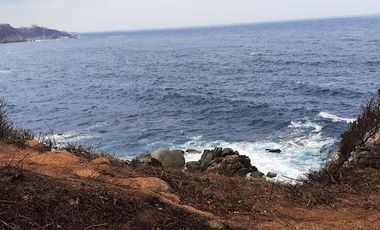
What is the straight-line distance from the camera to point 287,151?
25.1 metres

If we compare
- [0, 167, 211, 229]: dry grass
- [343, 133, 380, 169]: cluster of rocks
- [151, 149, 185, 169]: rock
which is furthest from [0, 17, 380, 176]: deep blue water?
[0, 167, 211, 229]: dry grass

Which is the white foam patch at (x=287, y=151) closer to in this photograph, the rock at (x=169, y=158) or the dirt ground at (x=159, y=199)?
the rock at (x=169, y=158)

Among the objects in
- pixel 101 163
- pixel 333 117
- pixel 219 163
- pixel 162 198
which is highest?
pixel 162 198

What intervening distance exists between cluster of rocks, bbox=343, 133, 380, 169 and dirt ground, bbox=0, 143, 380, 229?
387 millimetres

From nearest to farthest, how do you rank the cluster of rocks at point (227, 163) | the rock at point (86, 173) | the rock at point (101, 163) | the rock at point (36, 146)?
the rock at point (86, 173) → the rock at point (101, 163) → the rock at point (36, 146) → the cluster of rocks at point (227, 163)

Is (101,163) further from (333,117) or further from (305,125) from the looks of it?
(333,117)

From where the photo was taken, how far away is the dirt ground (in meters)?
6.40

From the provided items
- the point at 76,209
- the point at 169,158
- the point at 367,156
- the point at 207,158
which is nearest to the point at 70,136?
the point at 207,158

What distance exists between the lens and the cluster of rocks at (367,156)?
446 inches

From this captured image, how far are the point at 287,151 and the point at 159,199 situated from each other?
18.6 m

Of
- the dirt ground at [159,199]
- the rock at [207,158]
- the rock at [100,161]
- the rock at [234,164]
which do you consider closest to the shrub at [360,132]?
the dirt ground at [159,199]

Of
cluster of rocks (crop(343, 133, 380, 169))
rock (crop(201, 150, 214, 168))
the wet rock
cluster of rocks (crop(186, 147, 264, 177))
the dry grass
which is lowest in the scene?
rock (crop(201, 150, 214, 168))

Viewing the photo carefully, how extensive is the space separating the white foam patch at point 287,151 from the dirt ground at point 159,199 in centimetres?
1119

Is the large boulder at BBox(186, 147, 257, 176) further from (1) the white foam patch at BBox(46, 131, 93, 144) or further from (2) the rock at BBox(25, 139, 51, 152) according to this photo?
(1) the white foam patch at BBox(46, 131, 93, 144)
